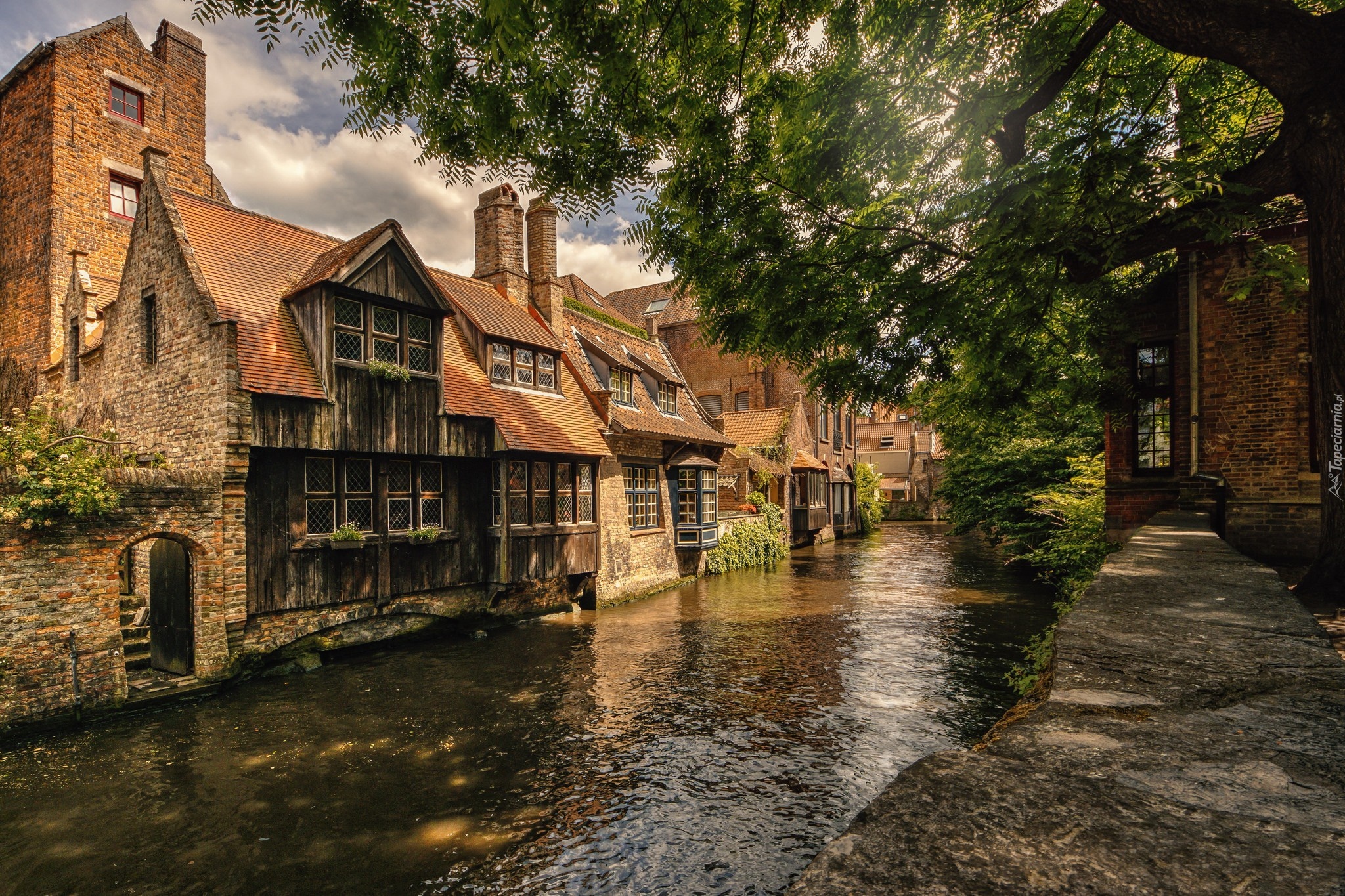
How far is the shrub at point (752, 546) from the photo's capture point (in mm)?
23656

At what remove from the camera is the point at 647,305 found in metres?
43.3

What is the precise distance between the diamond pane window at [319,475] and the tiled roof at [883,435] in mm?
55817

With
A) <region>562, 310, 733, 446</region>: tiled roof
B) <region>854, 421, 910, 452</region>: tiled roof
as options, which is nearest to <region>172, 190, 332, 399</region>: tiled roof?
<region>562, 310, 733, 446</region>: tiled roof

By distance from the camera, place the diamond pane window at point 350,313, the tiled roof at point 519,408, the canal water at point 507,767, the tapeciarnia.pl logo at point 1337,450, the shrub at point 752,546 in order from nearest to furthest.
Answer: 1. the tapeciarnia.pl logo at point 1337,450
2. the canal water at point 507,767
3. the diamond pane window at point 350,313
4. the tiled roof at point 519,408
5. the shrub at point 752,546

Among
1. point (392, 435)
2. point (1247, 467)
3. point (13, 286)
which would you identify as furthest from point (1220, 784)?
point (13, 286)

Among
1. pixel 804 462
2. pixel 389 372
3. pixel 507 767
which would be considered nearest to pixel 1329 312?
pixel 507 767

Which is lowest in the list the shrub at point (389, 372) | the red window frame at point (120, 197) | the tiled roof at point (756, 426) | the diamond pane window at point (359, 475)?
the diamond pane window at point (359, 475)

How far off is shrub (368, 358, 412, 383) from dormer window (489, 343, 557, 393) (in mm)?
3129

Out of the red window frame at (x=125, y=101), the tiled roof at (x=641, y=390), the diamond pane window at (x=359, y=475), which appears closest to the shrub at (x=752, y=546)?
the tiled roof at (x=641, y=390)

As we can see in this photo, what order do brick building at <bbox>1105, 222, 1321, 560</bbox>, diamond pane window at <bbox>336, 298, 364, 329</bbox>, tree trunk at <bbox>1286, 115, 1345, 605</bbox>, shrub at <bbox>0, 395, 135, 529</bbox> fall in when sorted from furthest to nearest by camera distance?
diamond pane window at <bbox>336, 298, 364, 329</bbox>
brick building at <bbox>1105, 222, 1321, 560</bbox>
shrub at <bbox>0, 395, 135, 529</bbox>
tree trunk at <bbox>1286, 115, 1345, 605</bbox>

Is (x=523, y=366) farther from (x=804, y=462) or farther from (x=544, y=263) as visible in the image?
(x=804, y=462)

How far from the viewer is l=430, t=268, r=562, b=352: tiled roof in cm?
1620

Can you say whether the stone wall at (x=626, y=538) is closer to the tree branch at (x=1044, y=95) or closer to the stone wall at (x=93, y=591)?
the stone wall at (x=93, y=591)

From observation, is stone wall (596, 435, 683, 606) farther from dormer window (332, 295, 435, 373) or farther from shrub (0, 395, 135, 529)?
shrub (0, 395, 135, 529)
